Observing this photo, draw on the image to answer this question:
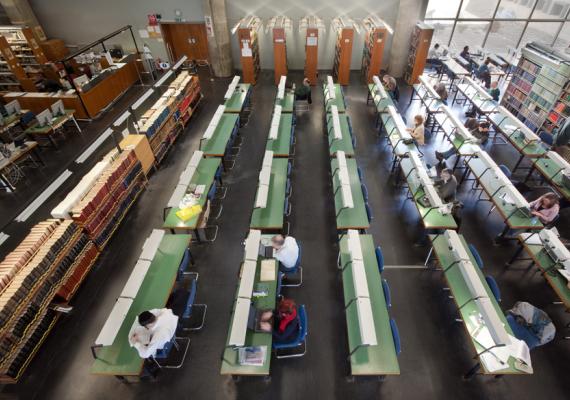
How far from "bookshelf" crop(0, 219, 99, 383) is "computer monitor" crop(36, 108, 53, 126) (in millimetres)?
6023

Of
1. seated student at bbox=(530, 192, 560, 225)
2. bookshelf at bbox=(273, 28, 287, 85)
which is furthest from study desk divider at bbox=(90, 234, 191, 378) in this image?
bookshelf at bbox=(273, 28, 287, 85)

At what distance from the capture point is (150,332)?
462 cm

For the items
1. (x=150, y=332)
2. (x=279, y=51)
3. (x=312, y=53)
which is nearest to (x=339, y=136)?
(x=150, y=332)

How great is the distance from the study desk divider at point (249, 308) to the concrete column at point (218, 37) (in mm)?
12266

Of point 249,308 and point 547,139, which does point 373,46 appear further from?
point 249,308

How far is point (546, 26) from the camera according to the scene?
65.9ft

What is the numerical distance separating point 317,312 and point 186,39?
15856 mm

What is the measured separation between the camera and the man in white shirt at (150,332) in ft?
14.7

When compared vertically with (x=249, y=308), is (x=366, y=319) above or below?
above

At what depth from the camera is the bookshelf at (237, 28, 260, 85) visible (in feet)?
44.1

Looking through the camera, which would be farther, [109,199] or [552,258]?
[109,199]

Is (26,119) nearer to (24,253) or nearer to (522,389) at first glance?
(24,253)

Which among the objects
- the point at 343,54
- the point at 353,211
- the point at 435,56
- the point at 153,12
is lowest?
the point at 353,211

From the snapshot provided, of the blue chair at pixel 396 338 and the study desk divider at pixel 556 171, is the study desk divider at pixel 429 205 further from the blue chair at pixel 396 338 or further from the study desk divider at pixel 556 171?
the study desk divider at pixel 556 171
